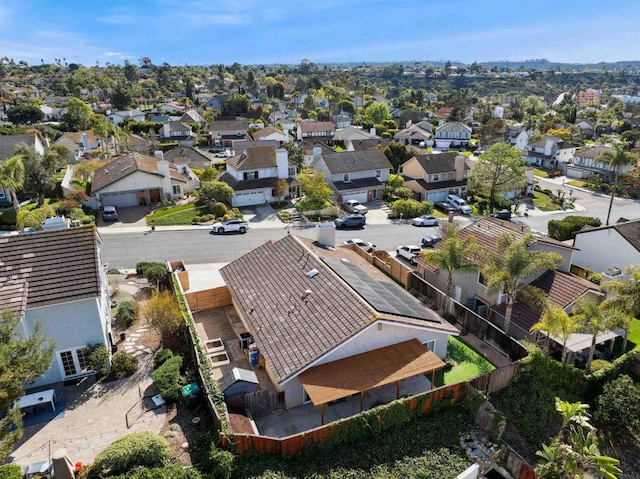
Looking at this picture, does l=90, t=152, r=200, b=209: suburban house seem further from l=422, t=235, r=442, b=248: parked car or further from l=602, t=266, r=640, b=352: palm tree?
l=602, t=266, r=640, b=352: palm tree

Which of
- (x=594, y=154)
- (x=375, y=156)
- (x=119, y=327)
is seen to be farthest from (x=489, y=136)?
(x=119, y=327)

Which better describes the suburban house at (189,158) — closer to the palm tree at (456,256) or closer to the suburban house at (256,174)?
the suburban house at (256,174)

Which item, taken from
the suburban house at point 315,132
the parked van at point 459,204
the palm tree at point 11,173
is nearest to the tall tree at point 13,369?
the palm tree at point 11,173

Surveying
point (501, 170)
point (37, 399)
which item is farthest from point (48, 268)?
point (501, 170)

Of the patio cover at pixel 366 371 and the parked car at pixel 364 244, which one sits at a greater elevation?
the patio cover at pixel 366 371

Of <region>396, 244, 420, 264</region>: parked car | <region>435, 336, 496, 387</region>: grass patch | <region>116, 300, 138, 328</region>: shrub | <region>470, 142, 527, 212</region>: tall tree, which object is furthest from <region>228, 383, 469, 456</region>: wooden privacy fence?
<region>470, 142, 527, 212</region>: tall tree

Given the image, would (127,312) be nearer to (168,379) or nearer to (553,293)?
(168,379)
